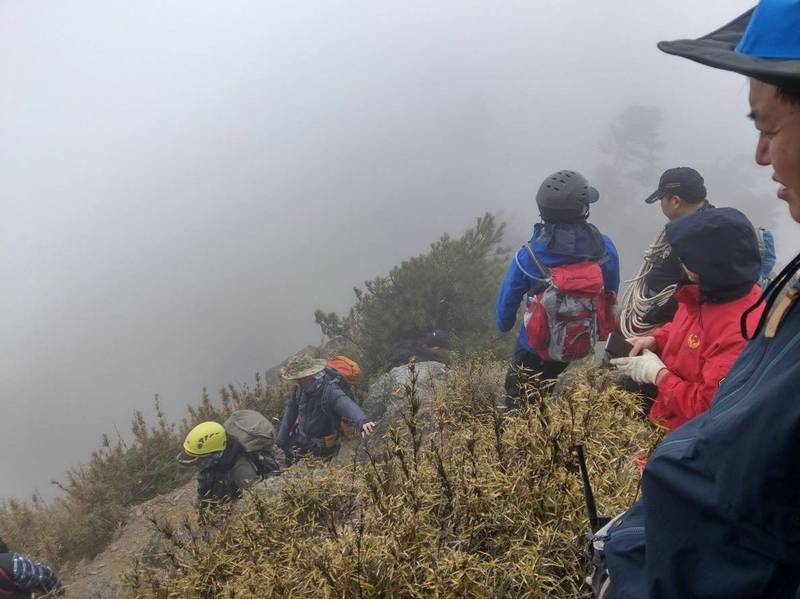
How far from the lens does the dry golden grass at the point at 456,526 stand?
1936mm

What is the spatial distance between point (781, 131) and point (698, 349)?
4.97ft

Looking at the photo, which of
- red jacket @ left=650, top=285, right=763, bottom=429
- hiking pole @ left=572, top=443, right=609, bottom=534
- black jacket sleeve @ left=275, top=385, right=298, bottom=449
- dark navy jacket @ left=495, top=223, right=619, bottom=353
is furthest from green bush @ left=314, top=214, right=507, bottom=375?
hiking pole @ left=572, top=443, right=609, bottom=534

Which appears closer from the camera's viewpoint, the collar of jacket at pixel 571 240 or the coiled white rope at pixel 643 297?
the coiled white rope at pixel 643 297

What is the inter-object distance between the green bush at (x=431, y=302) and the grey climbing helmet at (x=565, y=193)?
220 inches

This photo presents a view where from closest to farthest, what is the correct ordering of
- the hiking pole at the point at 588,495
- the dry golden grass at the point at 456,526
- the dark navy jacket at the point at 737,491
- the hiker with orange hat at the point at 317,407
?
1. the dark navy jacket at the point at 737,491
2. the hiking pole at the point at 588,495
3. the dry golden grass at the point at 456,526
4. the hiker with orange hat at the point at 317,407

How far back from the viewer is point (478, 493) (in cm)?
222

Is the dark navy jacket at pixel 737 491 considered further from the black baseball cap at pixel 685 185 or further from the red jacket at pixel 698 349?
the black baseball cap at pixel 685 185

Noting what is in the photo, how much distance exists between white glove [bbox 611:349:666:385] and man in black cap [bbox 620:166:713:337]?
0.65m

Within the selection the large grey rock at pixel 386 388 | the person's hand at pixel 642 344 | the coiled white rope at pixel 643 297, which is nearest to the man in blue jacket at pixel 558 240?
the coiled white rope at pixel 643 297

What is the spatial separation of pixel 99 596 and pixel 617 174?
71906mm

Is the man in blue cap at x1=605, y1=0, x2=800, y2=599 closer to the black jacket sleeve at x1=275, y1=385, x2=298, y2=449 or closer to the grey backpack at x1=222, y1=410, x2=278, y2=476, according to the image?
the grey backpack at x1=222, y1=410, x2=278, y2=476

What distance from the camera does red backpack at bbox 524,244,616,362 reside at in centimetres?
331

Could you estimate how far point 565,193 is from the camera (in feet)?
10.8

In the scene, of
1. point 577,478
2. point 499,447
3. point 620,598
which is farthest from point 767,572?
point 499,447
